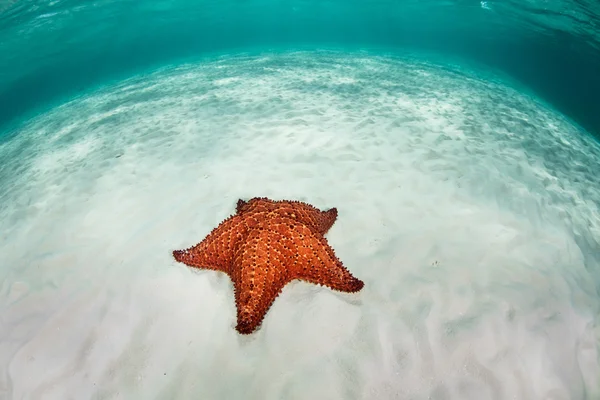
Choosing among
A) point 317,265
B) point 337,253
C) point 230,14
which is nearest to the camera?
point 317,265

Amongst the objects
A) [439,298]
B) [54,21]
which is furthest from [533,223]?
[54,21]

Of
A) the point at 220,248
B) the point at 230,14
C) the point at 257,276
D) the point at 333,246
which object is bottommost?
the point at 230,14

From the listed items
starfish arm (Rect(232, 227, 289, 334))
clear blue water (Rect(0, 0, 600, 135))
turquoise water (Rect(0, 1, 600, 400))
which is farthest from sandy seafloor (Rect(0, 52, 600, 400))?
clear blue water (Rect(0, 0, 600, 135))

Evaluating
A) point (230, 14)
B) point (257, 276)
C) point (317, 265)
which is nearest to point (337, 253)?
point (317, 265)

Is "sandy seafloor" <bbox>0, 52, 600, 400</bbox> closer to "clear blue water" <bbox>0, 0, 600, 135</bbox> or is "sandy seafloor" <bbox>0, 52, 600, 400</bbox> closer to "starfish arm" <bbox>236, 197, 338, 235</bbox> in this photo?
"starfish arm" <bbox>236, 197, 338, 235</bbox>

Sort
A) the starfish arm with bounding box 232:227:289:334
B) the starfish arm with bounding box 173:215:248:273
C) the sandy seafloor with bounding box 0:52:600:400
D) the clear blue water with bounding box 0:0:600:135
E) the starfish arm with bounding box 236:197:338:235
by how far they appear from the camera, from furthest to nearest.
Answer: the clear blue water with bounding box 0:0:600:135 → the starfish arm with bounding box 236:197:338:235 → the starfish arm with bounding box 173:215:248:273 → the sandy seafloor with bounding box 0:52:600:400 → the starfish arm with bounding box 232:227:289:334

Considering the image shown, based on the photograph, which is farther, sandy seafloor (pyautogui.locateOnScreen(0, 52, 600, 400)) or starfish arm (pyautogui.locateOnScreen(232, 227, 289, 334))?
sandy seafloor (pyautogui.locateOnScreen(0, 52, 600, 400))

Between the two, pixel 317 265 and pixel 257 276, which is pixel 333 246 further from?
pixel 257 276

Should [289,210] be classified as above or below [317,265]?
above
